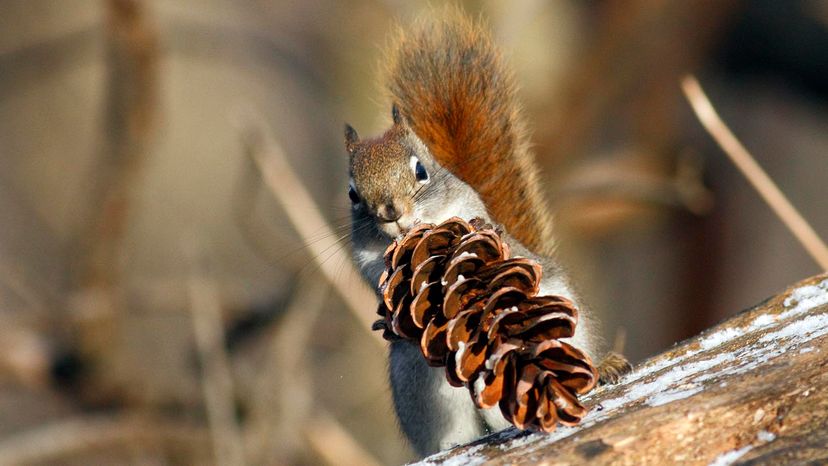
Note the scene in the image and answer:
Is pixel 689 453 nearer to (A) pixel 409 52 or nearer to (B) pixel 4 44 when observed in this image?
(A) pixel 409 52

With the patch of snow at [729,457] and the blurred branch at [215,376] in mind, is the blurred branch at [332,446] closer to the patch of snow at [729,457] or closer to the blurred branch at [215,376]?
the blurred branch at [215,376]

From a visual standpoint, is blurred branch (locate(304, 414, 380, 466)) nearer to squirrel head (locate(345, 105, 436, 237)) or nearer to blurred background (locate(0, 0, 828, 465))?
blurred background (locate(0, 0, 828, 465))

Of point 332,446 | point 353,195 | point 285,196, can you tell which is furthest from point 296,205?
point 332,446

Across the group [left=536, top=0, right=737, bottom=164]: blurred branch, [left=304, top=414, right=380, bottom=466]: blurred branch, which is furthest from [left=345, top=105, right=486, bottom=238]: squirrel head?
[left=536, top=0, right=737, bottom=164]: blurred branch

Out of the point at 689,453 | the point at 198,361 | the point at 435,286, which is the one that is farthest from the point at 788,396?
the point at 198,361

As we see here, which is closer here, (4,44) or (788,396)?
(788,396)

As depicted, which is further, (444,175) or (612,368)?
(444,175)

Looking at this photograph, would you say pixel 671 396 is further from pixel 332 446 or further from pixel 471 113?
pixel 332 446
